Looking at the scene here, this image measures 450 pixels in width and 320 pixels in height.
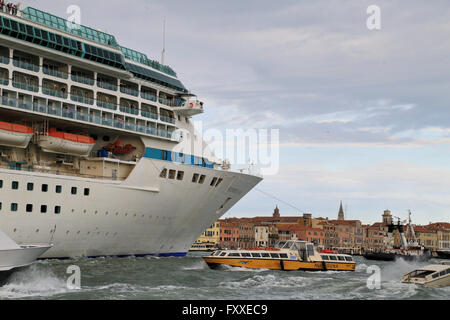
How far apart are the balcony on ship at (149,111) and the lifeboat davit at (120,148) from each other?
9.21 ft

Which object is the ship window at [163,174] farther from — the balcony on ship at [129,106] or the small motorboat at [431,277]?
the small motorboat at [431,277]

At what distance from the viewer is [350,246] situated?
152500 mm

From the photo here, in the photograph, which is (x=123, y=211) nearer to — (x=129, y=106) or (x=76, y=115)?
(x=76, y=115)

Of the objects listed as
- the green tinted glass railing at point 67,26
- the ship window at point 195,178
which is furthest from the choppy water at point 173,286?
the green tinted glass railing at point 67,26

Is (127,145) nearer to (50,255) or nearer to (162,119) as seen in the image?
(162,119)

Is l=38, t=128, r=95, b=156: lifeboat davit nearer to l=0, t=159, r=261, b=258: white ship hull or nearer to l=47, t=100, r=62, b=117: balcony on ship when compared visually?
l=47, t=100, r=62, b=117: balcony on ship

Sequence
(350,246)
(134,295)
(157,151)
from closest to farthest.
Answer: (134,295) → (157,151) → (350,246)

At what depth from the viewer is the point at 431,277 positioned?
1242 inches

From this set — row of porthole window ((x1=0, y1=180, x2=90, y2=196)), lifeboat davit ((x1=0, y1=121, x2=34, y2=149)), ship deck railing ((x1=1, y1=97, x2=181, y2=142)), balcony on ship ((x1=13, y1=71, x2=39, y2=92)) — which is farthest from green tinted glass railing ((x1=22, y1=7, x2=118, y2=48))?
row of porthole window ((x1=0, y1=180, x2=90, y2=196))

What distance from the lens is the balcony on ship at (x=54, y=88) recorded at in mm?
39475

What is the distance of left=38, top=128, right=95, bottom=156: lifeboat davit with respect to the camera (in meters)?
38.8

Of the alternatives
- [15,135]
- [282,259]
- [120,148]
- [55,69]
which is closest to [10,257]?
[15,135]
